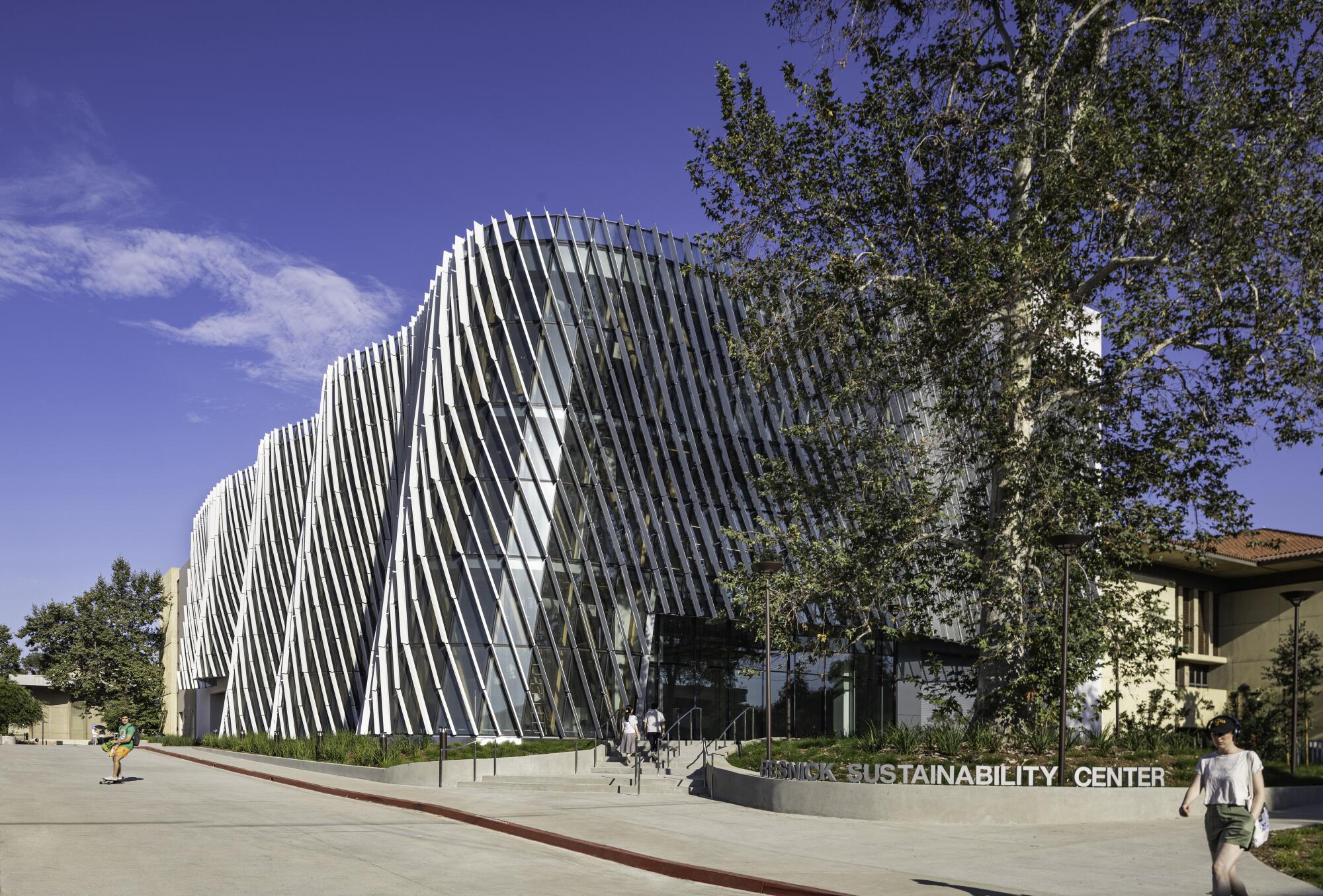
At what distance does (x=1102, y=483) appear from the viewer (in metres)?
21.1

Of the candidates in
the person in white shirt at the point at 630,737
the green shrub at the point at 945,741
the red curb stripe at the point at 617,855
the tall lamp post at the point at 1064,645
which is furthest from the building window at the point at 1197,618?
the red curb stripe at the point at 617,855

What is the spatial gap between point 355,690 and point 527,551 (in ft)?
41.2

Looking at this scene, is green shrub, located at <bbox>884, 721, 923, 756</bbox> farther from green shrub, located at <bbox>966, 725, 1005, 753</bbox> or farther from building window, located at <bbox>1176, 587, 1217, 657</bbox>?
building window, located at <bbox>1176, 587, 1217, 657</bbox>

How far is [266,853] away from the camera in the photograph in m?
13.4

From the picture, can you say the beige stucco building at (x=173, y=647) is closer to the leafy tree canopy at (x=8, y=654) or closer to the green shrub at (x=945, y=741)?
the leafy tree canopy at (x=8, y=654)

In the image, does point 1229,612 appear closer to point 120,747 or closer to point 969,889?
point 120,747

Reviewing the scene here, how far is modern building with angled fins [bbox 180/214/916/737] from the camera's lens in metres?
35.1

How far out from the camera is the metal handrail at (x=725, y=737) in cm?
2781

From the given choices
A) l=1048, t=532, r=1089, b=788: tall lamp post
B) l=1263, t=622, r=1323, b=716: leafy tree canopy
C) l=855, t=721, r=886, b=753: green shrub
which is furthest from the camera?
l=1263, t=622, r=1323, b=716: leafy tree canopy

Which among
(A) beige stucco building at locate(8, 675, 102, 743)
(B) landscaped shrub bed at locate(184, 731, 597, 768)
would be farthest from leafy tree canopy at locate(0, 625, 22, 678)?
(B) landscaped shrub bed at locate(184, 731, 597, 768)

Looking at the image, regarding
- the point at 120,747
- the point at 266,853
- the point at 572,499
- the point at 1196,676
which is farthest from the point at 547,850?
the point at 1196,676

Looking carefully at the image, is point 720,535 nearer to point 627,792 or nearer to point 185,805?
point 627,792

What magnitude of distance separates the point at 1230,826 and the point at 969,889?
289 cm

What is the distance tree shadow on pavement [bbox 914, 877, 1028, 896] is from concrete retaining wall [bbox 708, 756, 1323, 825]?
6.17 metres
